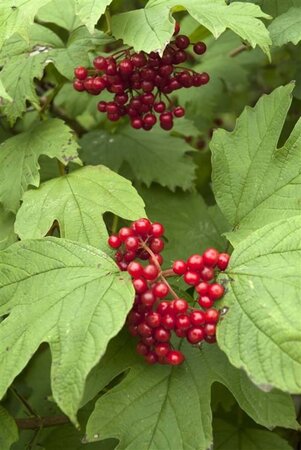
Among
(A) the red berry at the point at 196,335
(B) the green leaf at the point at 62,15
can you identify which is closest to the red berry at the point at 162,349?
(A) the red berry at the point at 196,335

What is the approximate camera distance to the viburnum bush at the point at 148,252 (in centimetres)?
166

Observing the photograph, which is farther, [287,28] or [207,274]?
[287,28]

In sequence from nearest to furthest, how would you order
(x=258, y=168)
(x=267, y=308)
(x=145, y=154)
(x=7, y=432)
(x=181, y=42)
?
(x=267, y=308) → (x=7, y=432) → (x=258, y=168) → (x=181, y=42) → (x=145, y=154)

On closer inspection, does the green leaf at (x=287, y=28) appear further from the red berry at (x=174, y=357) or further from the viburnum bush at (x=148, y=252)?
the red berry at (x=174, y=357)

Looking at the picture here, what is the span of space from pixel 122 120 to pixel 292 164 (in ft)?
4.05

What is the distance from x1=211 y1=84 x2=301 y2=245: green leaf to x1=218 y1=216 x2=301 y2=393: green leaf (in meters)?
0.26

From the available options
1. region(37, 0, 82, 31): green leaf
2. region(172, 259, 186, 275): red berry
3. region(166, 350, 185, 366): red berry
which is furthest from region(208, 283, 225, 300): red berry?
region(37, 0, 82, 31): green leaf

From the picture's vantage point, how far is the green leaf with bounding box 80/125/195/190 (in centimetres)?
280

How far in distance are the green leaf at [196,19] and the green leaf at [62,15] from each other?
1.85 feet

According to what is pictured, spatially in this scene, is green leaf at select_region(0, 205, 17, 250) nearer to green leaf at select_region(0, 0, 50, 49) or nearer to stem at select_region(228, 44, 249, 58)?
green leaf at select_region(0, 0, 50, 49)

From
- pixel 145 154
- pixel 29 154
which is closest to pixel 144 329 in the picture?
pixel 29 154

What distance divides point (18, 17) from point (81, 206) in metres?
0.63

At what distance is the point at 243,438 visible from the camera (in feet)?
8.36

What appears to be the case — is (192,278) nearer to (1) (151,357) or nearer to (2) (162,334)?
(2) (162,334)
